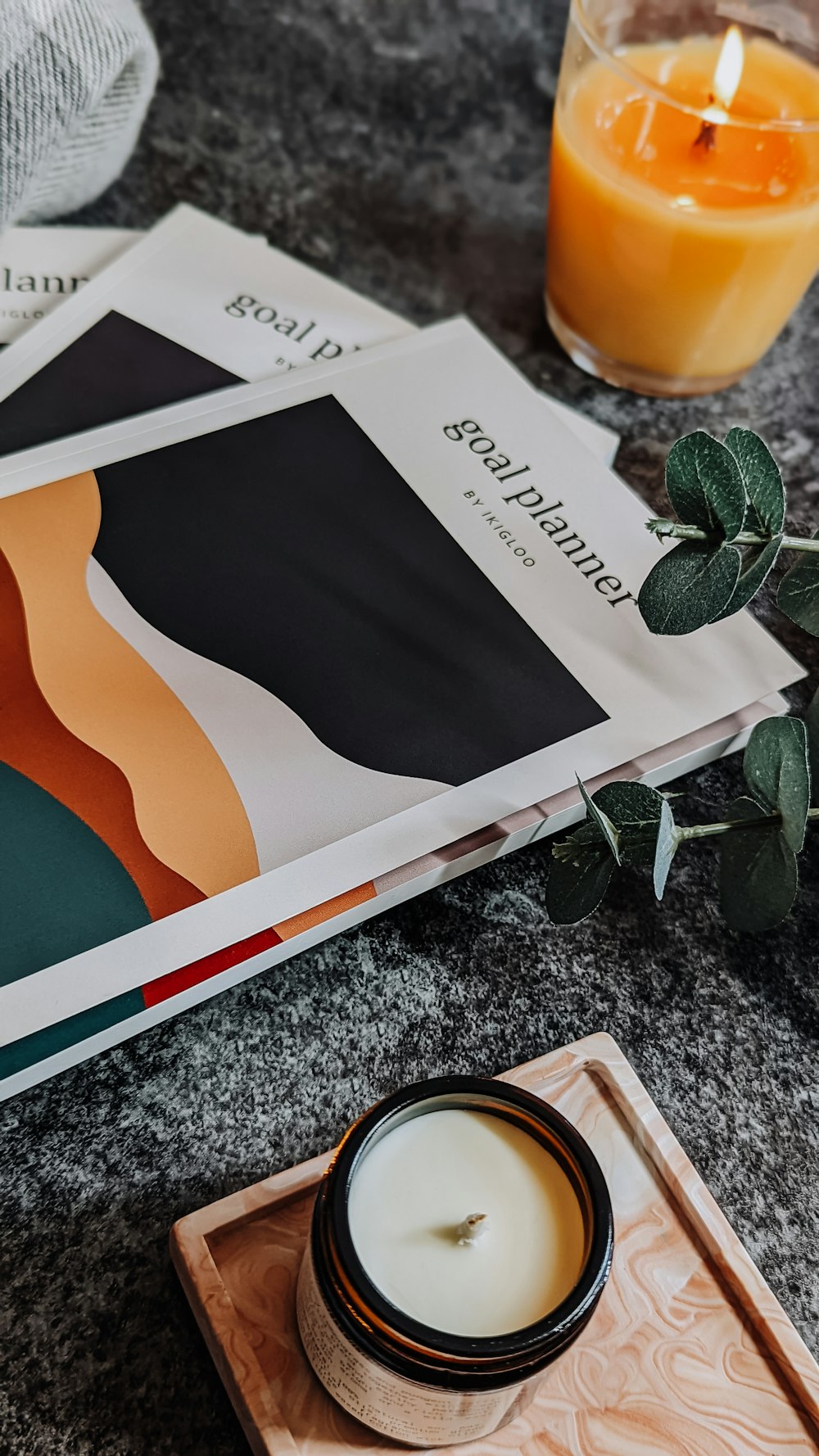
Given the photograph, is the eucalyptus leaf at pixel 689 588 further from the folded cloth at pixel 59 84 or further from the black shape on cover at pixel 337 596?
the folded cloth at pixel 59 84

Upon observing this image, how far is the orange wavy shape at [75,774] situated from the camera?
372 millimetres

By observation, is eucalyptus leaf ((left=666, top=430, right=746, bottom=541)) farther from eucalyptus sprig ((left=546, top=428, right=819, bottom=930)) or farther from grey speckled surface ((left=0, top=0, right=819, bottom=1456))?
grey speckled surface ((left=0, top=0, right=819, bottom=1456))

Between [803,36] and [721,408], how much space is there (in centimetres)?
18

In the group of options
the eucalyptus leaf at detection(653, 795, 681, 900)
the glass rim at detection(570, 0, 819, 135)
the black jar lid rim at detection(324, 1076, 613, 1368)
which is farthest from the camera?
the glass rim at detection(570, 0, 819, 135)

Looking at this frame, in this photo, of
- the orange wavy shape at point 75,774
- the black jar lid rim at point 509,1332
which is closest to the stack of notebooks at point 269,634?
the orange wavy shape at point 75,774

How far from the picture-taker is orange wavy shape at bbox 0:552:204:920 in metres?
0.37

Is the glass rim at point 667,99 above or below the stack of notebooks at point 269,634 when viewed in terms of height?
above

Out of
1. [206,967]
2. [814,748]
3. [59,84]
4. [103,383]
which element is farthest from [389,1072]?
[59,84]

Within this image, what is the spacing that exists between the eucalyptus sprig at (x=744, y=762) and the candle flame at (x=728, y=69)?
0.81 ft

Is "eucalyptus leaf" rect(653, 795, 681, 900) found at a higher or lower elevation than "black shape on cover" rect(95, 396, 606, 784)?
higher

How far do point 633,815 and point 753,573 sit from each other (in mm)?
87

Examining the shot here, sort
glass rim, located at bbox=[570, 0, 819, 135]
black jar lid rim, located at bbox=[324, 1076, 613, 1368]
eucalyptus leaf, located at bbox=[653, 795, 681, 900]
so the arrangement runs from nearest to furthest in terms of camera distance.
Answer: black jar lid rim, located at bbox=[324, 1076, 613, 1368]
eucalyptus leaf, located at bbox=[653, 795, 681, 900]
glass rim, located at bbox=[570, 0, 819, 135]

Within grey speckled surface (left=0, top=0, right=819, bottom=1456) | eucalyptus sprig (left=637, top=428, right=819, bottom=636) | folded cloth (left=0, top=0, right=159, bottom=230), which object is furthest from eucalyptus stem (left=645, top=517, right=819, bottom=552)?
folded cloth (left=0, top=0, right=159, bottom=230)

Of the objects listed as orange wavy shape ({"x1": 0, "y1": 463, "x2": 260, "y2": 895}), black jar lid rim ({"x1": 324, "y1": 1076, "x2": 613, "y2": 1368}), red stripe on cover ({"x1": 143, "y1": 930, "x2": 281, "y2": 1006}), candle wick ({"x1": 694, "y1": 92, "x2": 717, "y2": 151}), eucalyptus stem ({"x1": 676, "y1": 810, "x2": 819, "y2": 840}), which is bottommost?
red stripe on cover ({"x1": 143, "y1": 930, "x2": 281, "y2": 1006})
